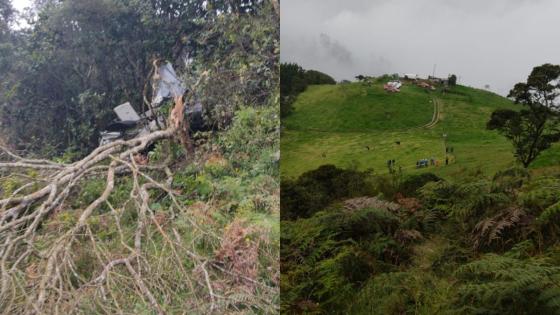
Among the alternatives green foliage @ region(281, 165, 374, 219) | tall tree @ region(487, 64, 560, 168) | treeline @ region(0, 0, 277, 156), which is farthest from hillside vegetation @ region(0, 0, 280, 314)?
tall tree @ region(487, 64, 560, 168)

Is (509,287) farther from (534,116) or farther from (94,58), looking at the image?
(94,58)

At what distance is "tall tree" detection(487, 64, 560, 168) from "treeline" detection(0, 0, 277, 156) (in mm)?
1408

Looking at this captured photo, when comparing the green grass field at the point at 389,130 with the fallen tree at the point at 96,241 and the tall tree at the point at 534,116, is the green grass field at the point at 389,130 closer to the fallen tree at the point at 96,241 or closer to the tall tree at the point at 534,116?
the tall tree at the point at 534,116

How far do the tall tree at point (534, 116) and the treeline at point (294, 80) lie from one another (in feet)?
3.25

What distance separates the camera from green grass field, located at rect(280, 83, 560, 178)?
254 centimetres

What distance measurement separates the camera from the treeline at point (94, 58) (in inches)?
75.5

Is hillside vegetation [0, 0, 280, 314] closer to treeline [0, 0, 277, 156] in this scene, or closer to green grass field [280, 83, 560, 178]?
treeline [0, 0, 277, 156]

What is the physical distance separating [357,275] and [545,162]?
110 cm

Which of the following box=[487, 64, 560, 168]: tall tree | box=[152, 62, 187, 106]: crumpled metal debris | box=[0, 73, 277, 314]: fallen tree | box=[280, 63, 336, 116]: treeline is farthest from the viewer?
box=[280, 63, 336, 116]: treeline

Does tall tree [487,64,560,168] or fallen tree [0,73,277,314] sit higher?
tall tree [487,64,560,168]

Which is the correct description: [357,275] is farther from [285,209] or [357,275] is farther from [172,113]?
[172,113]

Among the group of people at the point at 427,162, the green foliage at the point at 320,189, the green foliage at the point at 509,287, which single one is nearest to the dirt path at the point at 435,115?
the group of people at the point at 427,162

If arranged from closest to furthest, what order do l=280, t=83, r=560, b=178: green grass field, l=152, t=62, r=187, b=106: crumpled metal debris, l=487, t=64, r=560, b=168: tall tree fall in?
l=152, t=62, r=187, b=106: crumpled metal debris → l=487, t=64, r=560, b=168: tall tree → l=280, t=83, r=560, b=178: green grass field

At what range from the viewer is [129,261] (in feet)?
6.65
